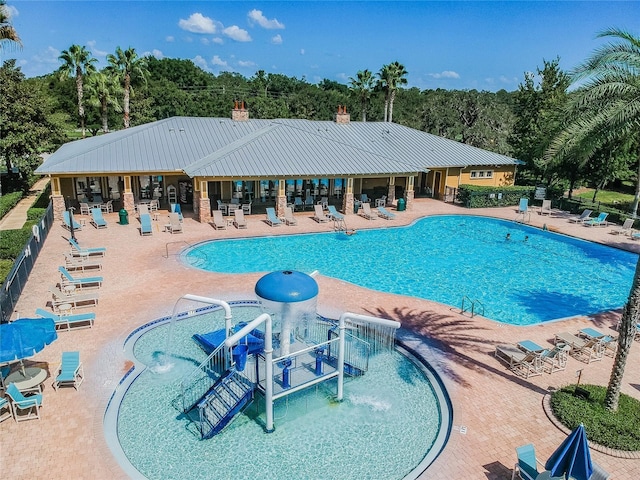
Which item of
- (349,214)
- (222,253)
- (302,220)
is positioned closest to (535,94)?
(349,214)

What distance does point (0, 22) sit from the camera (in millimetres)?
23141

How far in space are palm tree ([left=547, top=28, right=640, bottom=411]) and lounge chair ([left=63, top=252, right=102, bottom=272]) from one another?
17437 mm

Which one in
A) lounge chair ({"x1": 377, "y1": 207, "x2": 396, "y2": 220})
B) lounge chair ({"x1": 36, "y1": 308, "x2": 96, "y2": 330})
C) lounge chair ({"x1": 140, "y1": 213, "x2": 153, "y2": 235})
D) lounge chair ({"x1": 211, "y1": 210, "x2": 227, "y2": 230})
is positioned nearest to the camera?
lounge chair ({"x1": 36, "y1": 308, "x2": 96, "y2": 330})

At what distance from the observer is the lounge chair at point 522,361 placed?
12578 mm

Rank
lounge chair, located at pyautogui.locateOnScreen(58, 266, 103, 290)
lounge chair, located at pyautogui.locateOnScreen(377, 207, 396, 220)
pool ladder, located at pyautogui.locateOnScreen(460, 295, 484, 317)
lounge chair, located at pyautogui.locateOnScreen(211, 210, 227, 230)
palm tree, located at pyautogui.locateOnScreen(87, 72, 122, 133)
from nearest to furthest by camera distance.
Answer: pool ladder, located at pyautogui.locateOnScreen(460, 295, 484, 317)
lounge chair, located at pyautogui.locateOnScreen(58, 266, 103, 290)
lounge chair, located at pyautogui.locateOnScreen(211, 210, 227, 230)
lounge chair, located at pyautogui.locateOnScreen(377, 207, 396, 220)
palm tree, located at pyautogui.locateOnScreen(87, 72, 122, 133)

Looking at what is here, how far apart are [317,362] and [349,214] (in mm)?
20217

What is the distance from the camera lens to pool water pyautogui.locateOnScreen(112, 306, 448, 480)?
9.41 meters

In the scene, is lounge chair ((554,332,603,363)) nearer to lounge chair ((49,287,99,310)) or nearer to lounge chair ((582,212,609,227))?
lounge chair ((49,287,99,310))

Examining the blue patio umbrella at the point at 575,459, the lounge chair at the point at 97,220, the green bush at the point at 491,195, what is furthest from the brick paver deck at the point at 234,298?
the green bush at the point at 491,195

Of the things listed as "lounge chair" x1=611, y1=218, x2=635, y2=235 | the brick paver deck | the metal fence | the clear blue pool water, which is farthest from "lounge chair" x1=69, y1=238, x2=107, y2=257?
"lounge chair" x1=611, y1=218, x2=635, y2=235

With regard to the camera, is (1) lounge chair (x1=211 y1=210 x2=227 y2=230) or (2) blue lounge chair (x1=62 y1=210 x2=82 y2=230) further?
(1) lounge chair (x1=211 y1=210 x2=227 y2=230)

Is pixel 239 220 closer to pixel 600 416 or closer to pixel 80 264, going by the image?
Answer: pixel 80 264

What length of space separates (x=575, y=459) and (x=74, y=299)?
1470 cm

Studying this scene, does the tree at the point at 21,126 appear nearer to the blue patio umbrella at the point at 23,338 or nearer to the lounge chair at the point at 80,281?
the lounge chair at the point at 80,281
